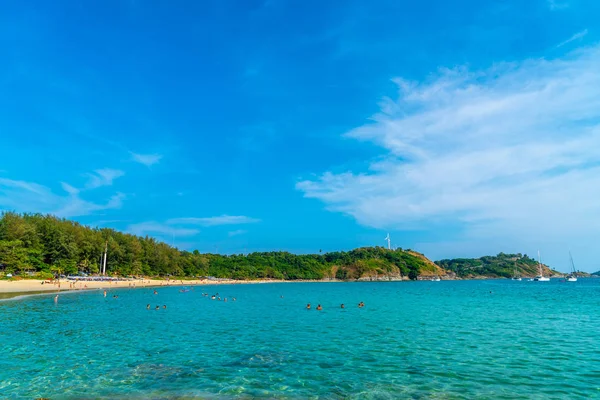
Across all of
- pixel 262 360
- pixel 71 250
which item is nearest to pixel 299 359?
pixel 262 360

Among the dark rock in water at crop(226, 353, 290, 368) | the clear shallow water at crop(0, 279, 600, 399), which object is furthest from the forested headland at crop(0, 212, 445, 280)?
the dark rock in water at crop(226, 353, 290, 368)

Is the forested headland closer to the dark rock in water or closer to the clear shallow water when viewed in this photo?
the clear shallow water

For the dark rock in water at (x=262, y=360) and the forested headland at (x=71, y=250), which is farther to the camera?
the forested headland at (x=71, y=250)

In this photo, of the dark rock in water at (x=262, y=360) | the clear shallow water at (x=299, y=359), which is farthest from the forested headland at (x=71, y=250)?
the dark rock in water at (x=262, y=360)

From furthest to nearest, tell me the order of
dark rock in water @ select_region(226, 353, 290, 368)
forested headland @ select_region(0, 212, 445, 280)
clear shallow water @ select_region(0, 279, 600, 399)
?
forested headland @ select_region(0, 212, 445, 280) < dark rock in water @ select_region(226, 353, 290, 368) < clear shallow water @ select_region(0, 279, 600, 399)

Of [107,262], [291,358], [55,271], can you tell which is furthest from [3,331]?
[107,262]

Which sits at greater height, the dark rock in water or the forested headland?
the forested headland

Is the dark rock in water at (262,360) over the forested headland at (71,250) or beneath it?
beneath

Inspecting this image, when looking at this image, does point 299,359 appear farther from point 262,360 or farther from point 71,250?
point 71,250

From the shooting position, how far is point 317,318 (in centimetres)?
4319

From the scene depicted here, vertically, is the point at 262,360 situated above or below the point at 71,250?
below

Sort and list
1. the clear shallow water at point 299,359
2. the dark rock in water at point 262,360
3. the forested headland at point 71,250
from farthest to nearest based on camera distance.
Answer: the forested headland at point 71,250, the dark rock in water at point 262,360, the clear shallow water at point 299,359

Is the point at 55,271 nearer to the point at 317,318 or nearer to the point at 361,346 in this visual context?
the point at 317,318

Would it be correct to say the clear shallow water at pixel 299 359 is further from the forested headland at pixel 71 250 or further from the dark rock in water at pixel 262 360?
the forested headland at pixel 71 250
